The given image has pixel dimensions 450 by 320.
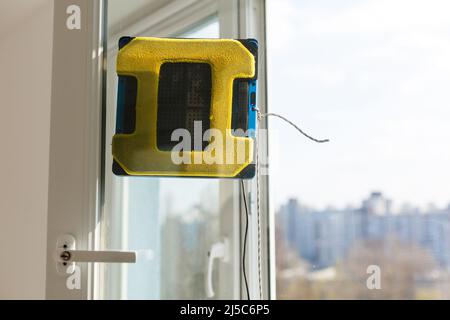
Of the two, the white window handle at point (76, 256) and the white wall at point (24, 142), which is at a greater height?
the white wall at point (24, 142)

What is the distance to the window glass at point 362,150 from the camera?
42.7 inches

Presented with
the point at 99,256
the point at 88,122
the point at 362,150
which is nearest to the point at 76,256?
the point at 99,256

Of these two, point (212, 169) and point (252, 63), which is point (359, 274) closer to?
point (212, 169)

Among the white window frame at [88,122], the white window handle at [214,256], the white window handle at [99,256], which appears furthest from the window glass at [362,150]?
the white window handle at [99,256]

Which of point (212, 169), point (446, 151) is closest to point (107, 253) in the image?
point (212, 169)

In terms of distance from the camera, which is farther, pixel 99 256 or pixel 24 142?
pixel 24 142

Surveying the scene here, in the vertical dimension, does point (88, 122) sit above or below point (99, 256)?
above

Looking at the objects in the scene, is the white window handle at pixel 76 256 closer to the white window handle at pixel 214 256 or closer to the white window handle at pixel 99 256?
the white window handle at pixel 99 256

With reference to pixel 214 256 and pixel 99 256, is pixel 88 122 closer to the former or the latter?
pixel 99 256

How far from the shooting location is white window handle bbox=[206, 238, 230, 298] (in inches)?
49.0

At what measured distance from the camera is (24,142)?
1.34 m

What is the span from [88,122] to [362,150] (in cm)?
57

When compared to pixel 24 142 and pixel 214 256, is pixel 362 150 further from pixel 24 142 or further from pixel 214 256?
pixel 24 142

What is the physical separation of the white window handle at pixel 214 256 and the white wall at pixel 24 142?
0.39 m
